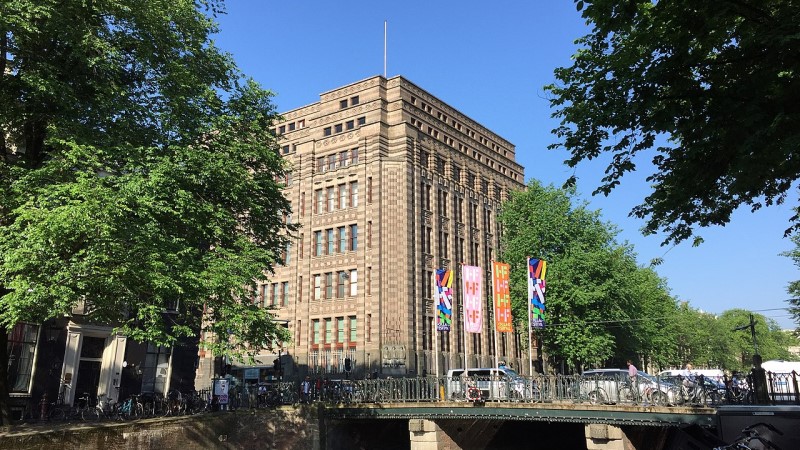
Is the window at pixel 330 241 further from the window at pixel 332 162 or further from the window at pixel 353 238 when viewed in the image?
the window at pixel 332 162

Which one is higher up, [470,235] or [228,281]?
[470,235]

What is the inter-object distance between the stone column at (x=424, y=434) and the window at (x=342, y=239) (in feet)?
80.7

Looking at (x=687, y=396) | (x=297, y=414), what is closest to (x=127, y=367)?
(x=297, y=414)

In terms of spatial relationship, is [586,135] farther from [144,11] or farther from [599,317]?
[599,317]

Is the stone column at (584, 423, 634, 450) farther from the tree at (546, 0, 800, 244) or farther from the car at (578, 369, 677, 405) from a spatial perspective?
the tree at (546, 0, 800, 244)

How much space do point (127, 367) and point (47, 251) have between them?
1891 centimetres

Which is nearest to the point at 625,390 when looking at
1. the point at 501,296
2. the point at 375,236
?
the point at 501,296

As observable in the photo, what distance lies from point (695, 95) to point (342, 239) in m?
43.0

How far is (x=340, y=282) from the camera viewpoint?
5153cm

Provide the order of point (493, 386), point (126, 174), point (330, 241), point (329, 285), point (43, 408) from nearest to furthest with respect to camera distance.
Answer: point (126, 174), point (43, 408), point (493, 386), point (329, 285), point (330, 241)

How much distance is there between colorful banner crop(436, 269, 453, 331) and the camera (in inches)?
1372

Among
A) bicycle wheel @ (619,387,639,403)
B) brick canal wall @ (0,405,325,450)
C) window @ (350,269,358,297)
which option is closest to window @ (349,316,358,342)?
window @ (350,269,358,297)

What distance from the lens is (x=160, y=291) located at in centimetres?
1747

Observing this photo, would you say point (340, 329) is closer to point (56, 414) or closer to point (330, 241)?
point (330, 241)
